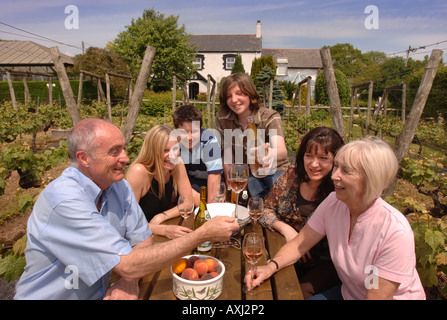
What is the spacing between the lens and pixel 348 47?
52250mm

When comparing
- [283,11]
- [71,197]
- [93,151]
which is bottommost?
[71,197]

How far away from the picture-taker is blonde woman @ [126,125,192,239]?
247 cm

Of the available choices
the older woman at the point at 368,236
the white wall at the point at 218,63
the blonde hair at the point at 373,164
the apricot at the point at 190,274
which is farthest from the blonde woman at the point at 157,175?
the white wall at the point at 218,63

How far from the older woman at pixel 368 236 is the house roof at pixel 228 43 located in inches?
1391

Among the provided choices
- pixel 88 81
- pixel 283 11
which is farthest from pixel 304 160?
pixel 88 81

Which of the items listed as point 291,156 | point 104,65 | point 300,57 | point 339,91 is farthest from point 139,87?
point 300,57

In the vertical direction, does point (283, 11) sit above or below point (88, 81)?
below

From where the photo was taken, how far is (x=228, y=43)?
3653 centimetres

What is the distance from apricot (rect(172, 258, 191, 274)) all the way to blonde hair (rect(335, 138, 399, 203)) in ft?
3.17

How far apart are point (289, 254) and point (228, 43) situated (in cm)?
3744

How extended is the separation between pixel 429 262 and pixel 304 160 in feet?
3.95

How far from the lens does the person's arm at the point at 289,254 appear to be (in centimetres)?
160

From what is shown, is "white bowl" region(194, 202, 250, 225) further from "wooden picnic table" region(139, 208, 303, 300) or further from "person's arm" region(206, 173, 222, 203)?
"person's arm" region(206, 173, 222, 203)
